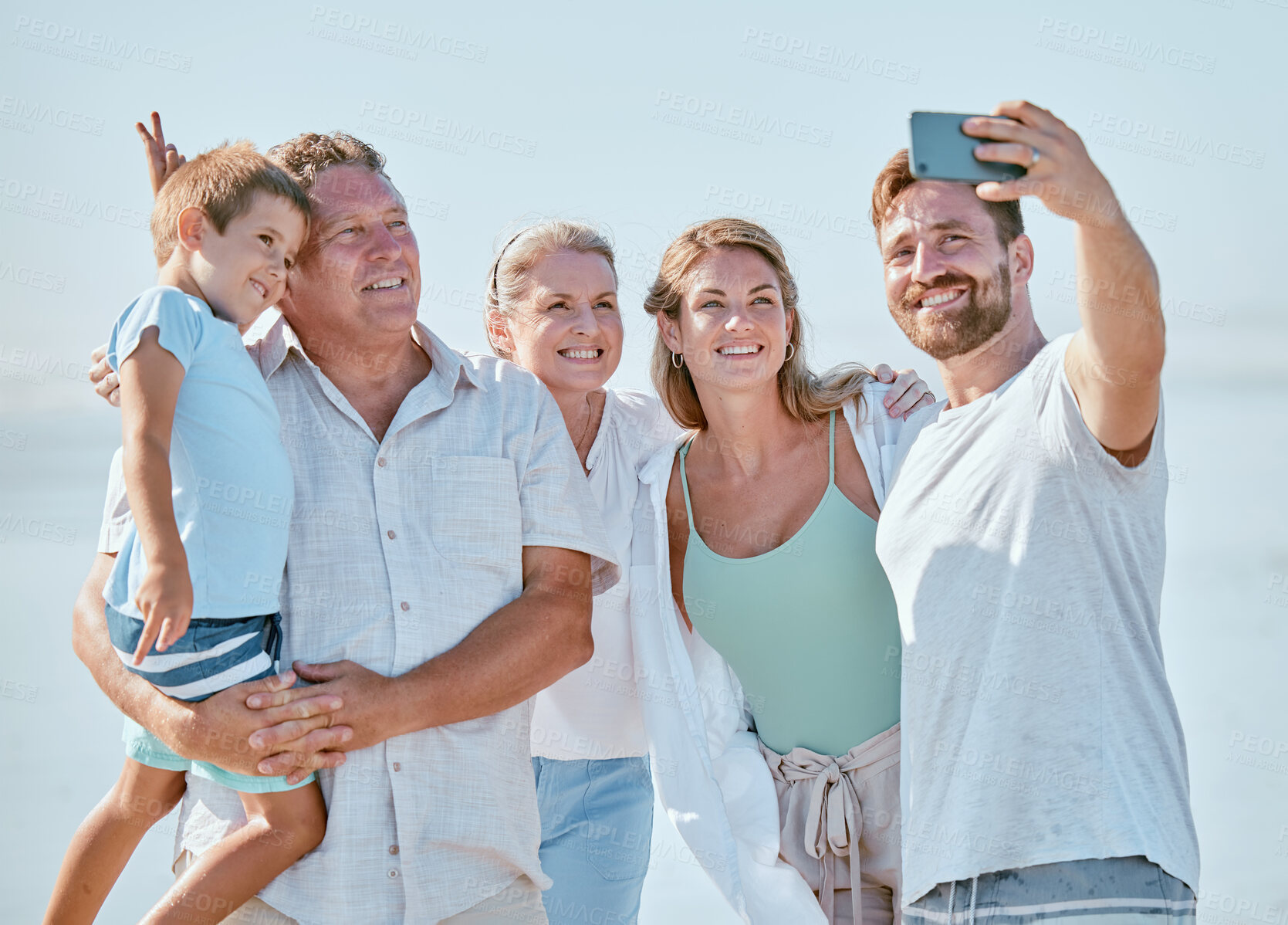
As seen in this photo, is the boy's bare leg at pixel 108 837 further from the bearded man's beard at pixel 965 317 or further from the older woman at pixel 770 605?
the bearded man's beard at pixel 965 317

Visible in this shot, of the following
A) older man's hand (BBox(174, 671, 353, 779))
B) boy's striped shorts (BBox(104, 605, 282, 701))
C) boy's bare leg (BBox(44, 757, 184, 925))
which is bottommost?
boy's bare leg (BBox(44, 757, 184, 925))

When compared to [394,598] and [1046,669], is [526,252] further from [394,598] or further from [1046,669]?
[1046,669]

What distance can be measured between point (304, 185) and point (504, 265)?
1076 millimetres

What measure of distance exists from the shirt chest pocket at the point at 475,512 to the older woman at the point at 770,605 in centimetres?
76

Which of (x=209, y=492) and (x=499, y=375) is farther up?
(x=499, y=375)

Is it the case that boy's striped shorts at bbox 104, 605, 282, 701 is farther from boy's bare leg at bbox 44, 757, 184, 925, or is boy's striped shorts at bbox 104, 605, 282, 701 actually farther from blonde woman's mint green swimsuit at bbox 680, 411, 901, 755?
blonde woman's mint green swimsuit at bbox 680, 411, 901, 755

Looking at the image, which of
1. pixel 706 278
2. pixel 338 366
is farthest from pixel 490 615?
pixel 706 278

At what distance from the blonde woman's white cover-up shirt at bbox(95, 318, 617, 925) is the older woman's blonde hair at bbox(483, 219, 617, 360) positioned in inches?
40.0

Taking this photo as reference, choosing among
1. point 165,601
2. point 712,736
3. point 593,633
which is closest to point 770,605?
point 712,736

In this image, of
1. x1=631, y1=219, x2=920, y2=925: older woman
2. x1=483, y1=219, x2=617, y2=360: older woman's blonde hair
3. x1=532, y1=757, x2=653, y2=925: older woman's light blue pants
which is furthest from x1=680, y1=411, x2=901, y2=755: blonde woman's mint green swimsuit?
x1=483, y1=219, x2=617, y2=360: older woman's blonde hair

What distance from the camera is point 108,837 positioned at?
3.21m

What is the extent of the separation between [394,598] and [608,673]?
1.22 meters

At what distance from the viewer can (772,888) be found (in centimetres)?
350

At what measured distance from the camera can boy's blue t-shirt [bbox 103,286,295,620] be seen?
2756mm
